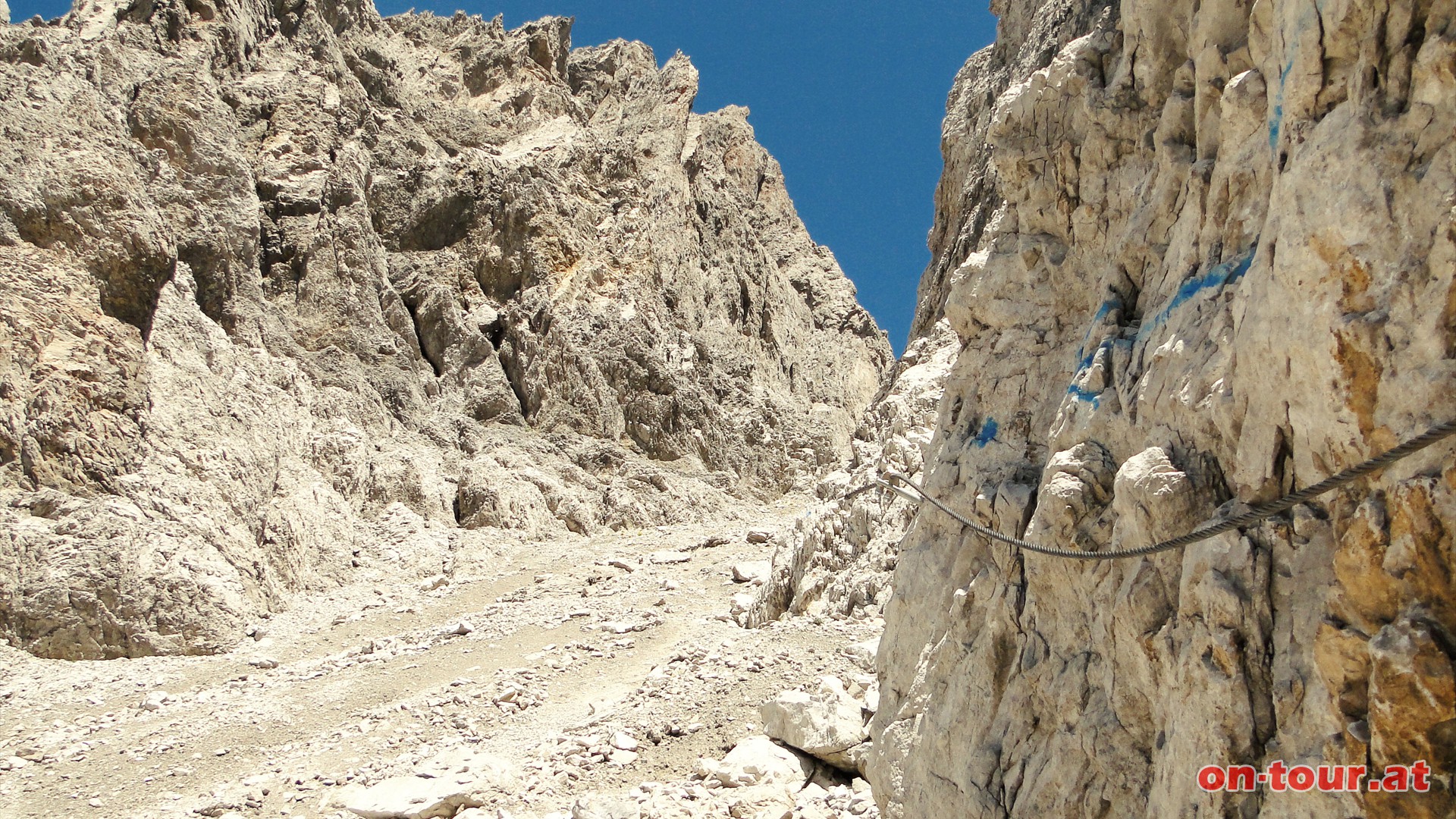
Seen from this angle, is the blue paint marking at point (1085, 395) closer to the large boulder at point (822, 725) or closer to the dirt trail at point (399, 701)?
the large boulder at point (822, 725)

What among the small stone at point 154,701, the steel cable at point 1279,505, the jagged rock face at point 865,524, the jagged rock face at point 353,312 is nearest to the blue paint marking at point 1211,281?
the steel cable at point 1279,505

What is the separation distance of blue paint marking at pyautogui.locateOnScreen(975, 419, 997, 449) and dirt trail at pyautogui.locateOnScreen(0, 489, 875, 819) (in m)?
4.04

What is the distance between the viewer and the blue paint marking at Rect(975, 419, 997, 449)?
5.39 metres

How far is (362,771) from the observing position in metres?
8.77

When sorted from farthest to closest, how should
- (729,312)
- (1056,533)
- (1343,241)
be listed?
1. (729,312)
2. (1056,533)
3. (1343,241)

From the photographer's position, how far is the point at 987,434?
543cm

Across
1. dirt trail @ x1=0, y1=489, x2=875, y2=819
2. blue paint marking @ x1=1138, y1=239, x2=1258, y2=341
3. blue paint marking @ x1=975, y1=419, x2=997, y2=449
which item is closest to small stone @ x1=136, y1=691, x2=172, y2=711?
dirt trail @ x1=0, y1=489, x2=875, y2=819

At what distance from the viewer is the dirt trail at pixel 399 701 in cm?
848

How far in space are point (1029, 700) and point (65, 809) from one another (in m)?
8.56

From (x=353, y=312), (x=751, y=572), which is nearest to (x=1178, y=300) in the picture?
(x=751, y=572)

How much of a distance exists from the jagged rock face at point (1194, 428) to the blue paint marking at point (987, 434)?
0.06 ft

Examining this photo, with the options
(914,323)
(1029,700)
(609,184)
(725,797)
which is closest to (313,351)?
(609,184)

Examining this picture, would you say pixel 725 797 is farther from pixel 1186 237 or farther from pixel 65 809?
pixel 65 809

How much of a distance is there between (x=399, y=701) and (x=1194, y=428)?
9.42 metres
